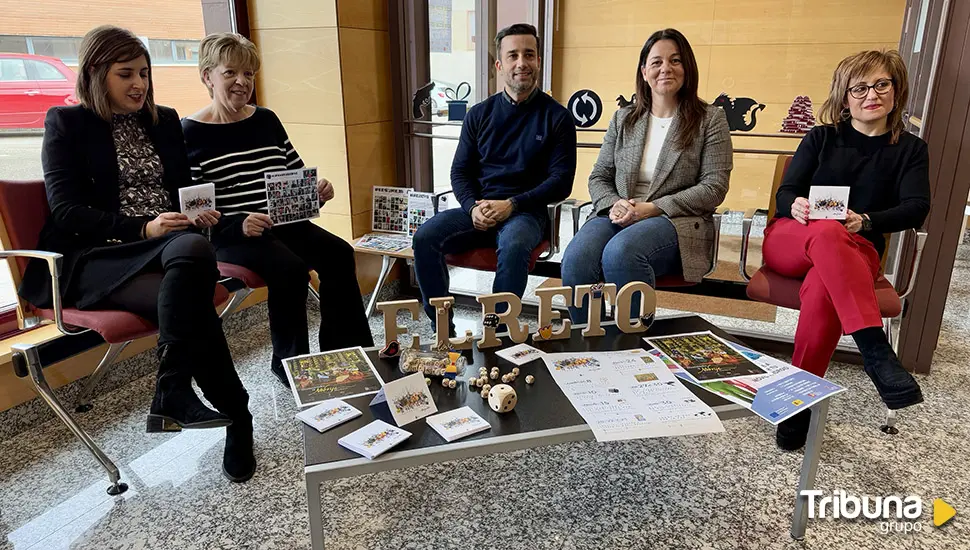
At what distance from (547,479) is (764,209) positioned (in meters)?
1.57

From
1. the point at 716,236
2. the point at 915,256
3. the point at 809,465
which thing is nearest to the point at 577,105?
the point at 716,236

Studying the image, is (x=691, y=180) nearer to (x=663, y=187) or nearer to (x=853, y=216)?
(x=663, y=187)

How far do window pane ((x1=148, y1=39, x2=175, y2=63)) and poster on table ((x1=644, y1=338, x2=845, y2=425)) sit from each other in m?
2.48

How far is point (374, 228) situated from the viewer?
3.34 m

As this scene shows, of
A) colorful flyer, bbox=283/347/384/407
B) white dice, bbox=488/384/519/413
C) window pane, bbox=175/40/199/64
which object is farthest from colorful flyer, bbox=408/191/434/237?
white dice, bbox=488/384/519/413

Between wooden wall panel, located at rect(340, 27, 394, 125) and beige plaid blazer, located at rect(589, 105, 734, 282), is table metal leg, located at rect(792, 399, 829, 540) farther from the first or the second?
wooden wall panel, located at rect(340, 27, 394, 125)

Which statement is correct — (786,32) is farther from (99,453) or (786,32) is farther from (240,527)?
(99,453)

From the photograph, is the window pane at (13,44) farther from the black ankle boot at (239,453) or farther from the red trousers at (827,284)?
the red trousers at (827,284)

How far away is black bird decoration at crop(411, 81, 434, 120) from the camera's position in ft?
10.8

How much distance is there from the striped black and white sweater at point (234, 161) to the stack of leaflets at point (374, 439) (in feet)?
4.15

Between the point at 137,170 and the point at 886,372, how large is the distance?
97.3 inches

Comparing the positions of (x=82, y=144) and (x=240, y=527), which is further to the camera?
(x=82, y=144)

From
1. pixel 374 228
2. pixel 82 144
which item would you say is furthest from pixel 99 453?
pixel 374 228

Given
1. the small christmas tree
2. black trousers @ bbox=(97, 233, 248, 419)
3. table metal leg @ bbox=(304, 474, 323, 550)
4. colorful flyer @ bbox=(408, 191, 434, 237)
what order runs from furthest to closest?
colorful flyer @ bbox=(408, 191, 434, 237) → the small christmas tree → black trousers @ bbox=(97, 233, 248, 419) → table metal leg @ bbox=(304, 474, 323, 550)
